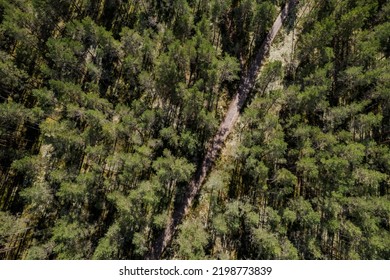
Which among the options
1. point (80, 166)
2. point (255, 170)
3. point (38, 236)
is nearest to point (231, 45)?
point (255, 170)

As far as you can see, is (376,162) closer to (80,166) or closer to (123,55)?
(123,55)

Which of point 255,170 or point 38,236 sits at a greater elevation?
point 255,170

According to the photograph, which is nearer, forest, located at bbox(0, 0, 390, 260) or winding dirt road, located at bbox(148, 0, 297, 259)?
forest, located at bbox(0, 0, 390, 260)

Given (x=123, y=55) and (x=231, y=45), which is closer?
(x=123, y=55)

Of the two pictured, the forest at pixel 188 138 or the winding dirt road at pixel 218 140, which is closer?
the forest at pixel 188 138
